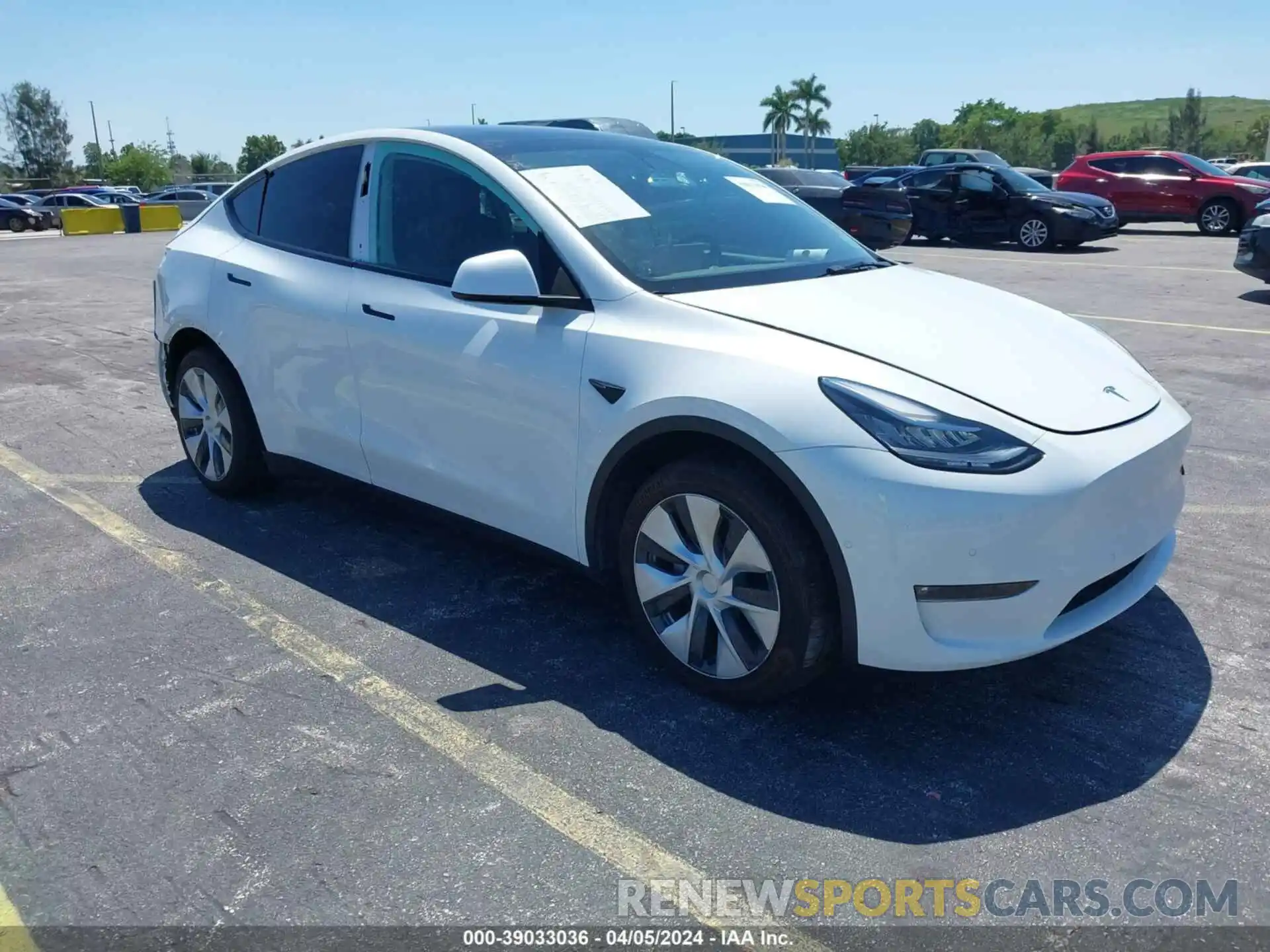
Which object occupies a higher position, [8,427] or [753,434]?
[753,434]

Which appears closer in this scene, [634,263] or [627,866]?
[627,866]

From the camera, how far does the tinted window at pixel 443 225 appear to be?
368 cm

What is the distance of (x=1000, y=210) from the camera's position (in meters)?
18.8

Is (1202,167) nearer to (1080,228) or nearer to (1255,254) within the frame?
(1080,228)

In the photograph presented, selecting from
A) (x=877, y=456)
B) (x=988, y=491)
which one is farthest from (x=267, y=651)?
(x=988, y=491)

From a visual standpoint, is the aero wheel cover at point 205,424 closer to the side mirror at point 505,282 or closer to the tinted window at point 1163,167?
the side mirror at point 505,282

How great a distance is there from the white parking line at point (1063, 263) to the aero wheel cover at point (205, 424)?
1249 centimetres

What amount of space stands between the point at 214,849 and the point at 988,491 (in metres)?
2.11

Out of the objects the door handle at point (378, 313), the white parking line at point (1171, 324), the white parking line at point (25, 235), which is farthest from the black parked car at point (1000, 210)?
the white parking line at point (25, 235)

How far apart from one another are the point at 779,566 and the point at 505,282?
1.27 m

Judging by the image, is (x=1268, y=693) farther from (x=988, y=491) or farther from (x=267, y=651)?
(x=267, y=651)

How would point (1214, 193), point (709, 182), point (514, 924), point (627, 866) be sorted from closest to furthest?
1. point (514, 924)
2. point (627, 866)
3. point (709, 182)
4. point (1214, 193)

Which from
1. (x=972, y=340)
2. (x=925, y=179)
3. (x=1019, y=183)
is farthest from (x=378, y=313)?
(x=925, y=179)

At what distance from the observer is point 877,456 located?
9.22 feet
